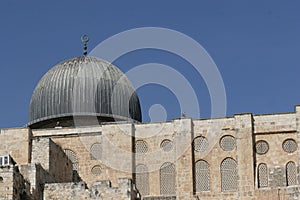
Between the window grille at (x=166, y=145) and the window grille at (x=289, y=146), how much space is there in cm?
685

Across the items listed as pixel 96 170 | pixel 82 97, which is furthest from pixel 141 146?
pixel 82 97

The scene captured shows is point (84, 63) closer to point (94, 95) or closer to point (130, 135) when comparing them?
point (94, 95)

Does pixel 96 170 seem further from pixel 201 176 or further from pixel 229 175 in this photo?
pixel 229 175

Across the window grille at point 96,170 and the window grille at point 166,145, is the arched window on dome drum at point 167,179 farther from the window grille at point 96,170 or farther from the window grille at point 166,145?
the window grille at point 96,170

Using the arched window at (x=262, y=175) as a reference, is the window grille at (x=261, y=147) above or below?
above

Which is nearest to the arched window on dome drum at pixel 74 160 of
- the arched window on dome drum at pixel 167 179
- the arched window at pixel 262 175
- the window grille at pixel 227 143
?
the arched window on dome drum at pixel 167 179

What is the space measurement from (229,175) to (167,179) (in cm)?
382

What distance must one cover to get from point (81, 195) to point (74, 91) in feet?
36.6

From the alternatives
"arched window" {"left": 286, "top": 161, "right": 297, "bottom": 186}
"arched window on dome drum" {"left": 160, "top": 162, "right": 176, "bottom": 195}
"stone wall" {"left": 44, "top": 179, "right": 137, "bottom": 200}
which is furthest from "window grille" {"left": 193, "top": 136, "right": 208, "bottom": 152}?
"stone wall" {"left": 44, "top": 179, "right": 137, "bottom": 200}

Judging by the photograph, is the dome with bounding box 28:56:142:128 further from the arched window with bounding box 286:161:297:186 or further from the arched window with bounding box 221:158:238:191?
the arched window with bounding box 286:161:297:186

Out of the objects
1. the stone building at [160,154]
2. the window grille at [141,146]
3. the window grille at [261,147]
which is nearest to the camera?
the stone building at [160,154]

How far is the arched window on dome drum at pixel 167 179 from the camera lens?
71000mm

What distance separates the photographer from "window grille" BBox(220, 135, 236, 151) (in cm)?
7100

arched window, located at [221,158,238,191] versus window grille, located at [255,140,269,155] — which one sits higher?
window grille, located at [255,140,269,155]
